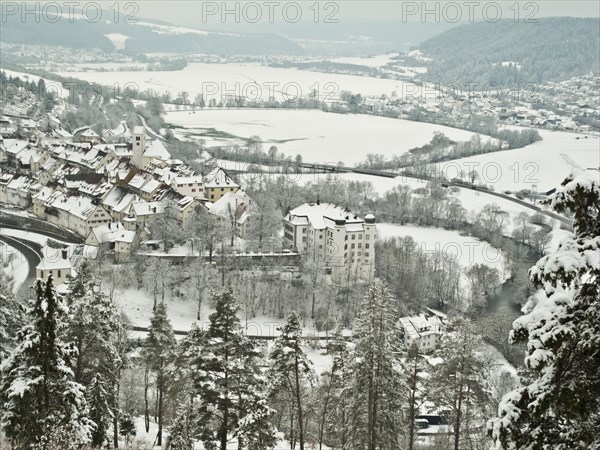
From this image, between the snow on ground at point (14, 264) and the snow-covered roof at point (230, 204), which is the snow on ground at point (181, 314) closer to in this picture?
the snow on ground at point (14, 264)

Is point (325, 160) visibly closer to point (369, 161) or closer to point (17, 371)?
point (369, 161)

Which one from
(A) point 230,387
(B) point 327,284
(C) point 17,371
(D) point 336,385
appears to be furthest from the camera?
(B) point 327,284

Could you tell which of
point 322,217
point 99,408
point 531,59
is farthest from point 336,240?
point 531,59

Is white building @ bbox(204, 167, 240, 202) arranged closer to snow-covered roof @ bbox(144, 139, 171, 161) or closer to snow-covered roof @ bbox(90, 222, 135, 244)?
snow-covered roof @ bbox(90, 222, 135, 244)

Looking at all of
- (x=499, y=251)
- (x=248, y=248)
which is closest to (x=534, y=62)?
(x=499, y=251)

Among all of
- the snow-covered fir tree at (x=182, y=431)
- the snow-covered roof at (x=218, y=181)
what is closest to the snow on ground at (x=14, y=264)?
the snow-covered roof at (x=218, y=181)

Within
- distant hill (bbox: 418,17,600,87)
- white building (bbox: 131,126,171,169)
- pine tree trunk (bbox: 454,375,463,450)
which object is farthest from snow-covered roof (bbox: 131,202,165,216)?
distant hill (bbox: 418,17,600,87)

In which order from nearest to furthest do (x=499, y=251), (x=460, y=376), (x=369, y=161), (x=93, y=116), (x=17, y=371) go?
(x=17, y=371) → (x=460, y=376) → (x=499, y=251) → (x=369, y=161) → (x=93, y=116)

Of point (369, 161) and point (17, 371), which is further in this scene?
point (369, 161)
